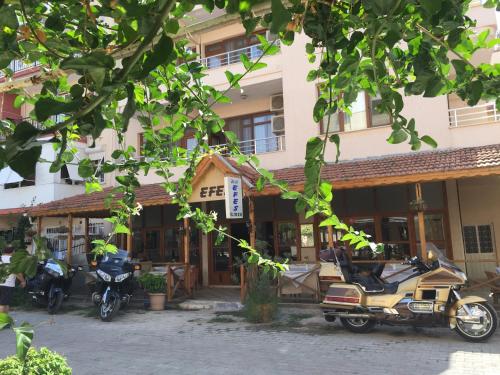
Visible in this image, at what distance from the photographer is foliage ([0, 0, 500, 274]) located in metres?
0.96

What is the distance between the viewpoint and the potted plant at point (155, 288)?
1173 centimetres

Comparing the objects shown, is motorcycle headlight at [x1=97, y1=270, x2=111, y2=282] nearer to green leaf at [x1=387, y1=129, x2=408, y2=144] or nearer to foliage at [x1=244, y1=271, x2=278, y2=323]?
foliage at [x1=244, y1=271, x2=278, y2=323]

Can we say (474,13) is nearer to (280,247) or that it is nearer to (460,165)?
(460,165)

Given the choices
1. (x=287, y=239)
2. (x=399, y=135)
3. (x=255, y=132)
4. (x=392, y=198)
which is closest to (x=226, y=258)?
(x=287, y=239)

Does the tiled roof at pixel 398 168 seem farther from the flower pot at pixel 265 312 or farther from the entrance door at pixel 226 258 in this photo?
the flower pot at pixel 265 312

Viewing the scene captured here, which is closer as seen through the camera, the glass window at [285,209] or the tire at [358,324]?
the tire at [358,324]

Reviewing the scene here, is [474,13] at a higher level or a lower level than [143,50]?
higher

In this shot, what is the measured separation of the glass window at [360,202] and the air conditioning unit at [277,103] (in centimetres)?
381

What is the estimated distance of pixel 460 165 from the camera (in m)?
9.51

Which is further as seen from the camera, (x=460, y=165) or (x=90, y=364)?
(x=460, y=165)

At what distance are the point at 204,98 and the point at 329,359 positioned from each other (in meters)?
5.10

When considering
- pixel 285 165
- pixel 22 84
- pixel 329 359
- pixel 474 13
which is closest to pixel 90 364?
pixel 329 359

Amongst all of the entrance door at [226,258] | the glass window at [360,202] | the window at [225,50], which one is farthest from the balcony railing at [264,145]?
the window at [225,50]

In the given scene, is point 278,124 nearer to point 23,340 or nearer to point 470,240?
point 470,240
